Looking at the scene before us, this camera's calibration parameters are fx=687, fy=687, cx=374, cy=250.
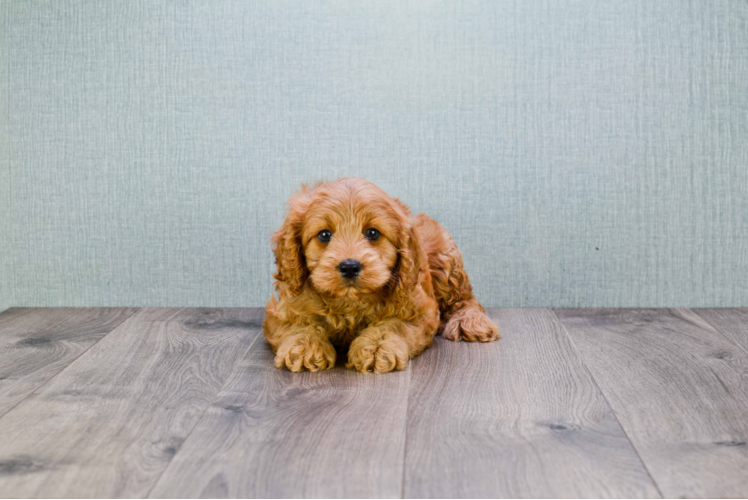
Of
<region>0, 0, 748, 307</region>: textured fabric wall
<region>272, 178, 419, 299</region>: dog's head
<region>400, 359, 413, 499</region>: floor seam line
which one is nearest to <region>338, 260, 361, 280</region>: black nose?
<region>272, 178, 419, 299</region>: dog's head

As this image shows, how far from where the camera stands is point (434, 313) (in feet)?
8.56

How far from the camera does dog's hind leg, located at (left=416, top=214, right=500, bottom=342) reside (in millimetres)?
2689

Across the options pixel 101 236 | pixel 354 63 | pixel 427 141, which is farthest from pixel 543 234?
pixel 101 236

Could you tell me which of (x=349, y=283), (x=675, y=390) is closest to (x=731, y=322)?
(x=675, y=390)

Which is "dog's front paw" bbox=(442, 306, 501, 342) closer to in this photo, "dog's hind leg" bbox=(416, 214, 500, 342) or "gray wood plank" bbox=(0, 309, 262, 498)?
"dog's hind leg" bbox=(416, 214, 500, 342)

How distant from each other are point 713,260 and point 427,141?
1.42 meters

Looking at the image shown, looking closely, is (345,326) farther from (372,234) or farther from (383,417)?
(383,417)

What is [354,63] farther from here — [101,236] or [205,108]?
[101,236]

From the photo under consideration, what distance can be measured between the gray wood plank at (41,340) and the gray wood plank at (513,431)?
1221 millimetres

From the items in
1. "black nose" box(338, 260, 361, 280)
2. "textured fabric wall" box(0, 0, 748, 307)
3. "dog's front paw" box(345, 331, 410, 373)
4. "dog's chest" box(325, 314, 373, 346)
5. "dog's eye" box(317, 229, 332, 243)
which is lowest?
"dog's front paw" box(345, 331, 410, 373)

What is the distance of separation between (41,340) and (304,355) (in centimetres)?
115

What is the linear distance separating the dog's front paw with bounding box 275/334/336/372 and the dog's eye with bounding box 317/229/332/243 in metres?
0.34

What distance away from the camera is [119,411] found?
194 cm

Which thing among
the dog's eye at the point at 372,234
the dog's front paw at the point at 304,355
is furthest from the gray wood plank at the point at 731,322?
the dog's front paw at the point at 304,355
